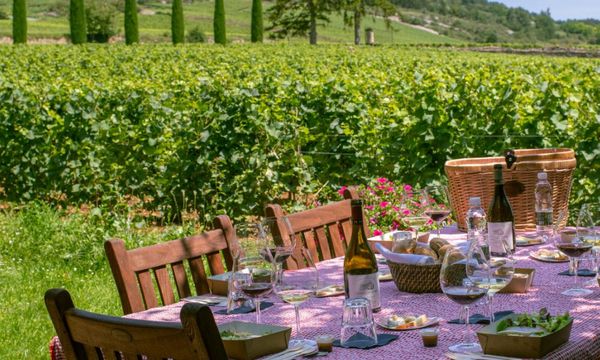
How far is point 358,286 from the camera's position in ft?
10.1

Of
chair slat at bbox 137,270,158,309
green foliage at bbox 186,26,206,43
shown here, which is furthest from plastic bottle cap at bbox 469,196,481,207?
green foliage at bbox 186,26,206,43

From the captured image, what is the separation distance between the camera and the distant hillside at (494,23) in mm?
132250

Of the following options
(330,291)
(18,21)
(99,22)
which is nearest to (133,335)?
(330,291)

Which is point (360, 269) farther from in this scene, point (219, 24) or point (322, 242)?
point (219, 24)

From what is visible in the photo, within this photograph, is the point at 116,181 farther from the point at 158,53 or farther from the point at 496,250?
the point at 158,53

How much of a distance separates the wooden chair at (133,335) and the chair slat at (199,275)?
1.43 meters

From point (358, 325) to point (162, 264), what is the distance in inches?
47.2

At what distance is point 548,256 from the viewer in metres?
3.92

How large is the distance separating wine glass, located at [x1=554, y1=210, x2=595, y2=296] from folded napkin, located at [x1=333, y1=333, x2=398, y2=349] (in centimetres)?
95

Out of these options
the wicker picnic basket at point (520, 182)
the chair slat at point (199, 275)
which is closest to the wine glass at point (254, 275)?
the chair slat at point (199, 275)

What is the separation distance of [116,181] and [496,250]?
7.25 metres

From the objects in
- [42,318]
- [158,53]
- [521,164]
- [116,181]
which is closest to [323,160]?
[116,181]

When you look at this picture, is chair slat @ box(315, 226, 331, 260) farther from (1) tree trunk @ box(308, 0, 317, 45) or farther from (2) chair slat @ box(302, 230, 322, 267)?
(1) tree trunk @ box(308, 0, 317, 45)

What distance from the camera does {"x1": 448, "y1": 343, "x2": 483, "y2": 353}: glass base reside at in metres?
2.60
